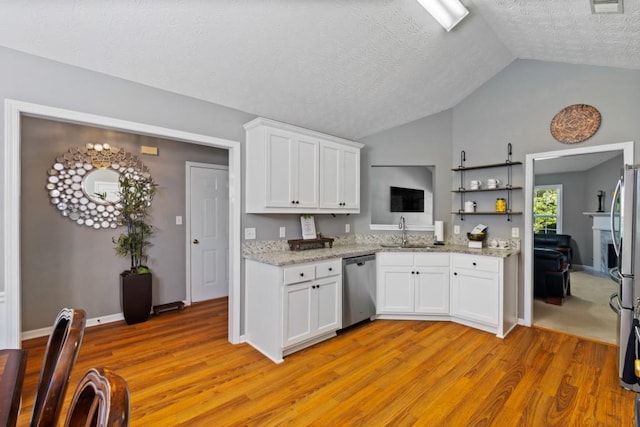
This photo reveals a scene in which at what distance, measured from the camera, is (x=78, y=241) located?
3.26 metres

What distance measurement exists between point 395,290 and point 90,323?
3.49m

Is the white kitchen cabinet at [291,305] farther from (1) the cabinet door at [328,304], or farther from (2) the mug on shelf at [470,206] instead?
(2) the mug on shelf at [470,206]

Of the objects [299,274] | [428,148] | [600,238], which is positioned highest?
[428,148]

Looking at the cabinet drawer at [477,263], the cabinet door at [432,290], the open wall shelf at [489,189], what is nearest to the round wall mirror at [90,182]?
the cabinet door at [432,290]

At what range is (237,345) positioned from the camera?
2871 mm

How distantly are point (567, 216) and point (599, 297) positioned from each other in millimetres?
1603

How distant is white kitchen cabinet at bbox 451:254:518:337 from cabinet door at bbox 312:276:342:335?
4.54 feet

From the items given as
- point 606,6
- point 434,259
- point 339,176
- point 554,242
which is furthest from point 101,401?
point 554,242

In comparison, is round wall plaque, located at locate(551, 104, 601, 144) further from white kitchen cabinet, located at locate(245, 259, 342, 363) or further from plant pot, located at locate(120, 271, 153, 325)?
plant pot, located at locate(120, 271, 153, 325)

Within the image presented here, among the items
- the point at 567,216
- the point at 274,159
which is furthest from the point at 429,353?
the point at 567,216

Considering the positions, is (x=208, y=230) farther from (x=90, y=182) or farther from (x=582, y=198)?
(x=582, y=198)

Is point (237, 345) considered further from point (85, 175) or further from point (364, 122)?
point (364, 122)

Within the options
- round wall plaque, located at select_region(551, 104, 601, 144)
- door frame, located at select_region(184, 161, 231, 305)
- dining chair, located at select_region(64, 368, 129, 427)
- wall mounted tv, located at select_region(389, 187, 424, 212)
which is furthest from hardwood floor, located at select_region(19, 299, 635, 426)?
round wall plaque, located at select_region(551, 104, 601, 144)

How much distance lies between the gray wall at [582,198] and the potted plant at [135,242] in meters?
5.12
